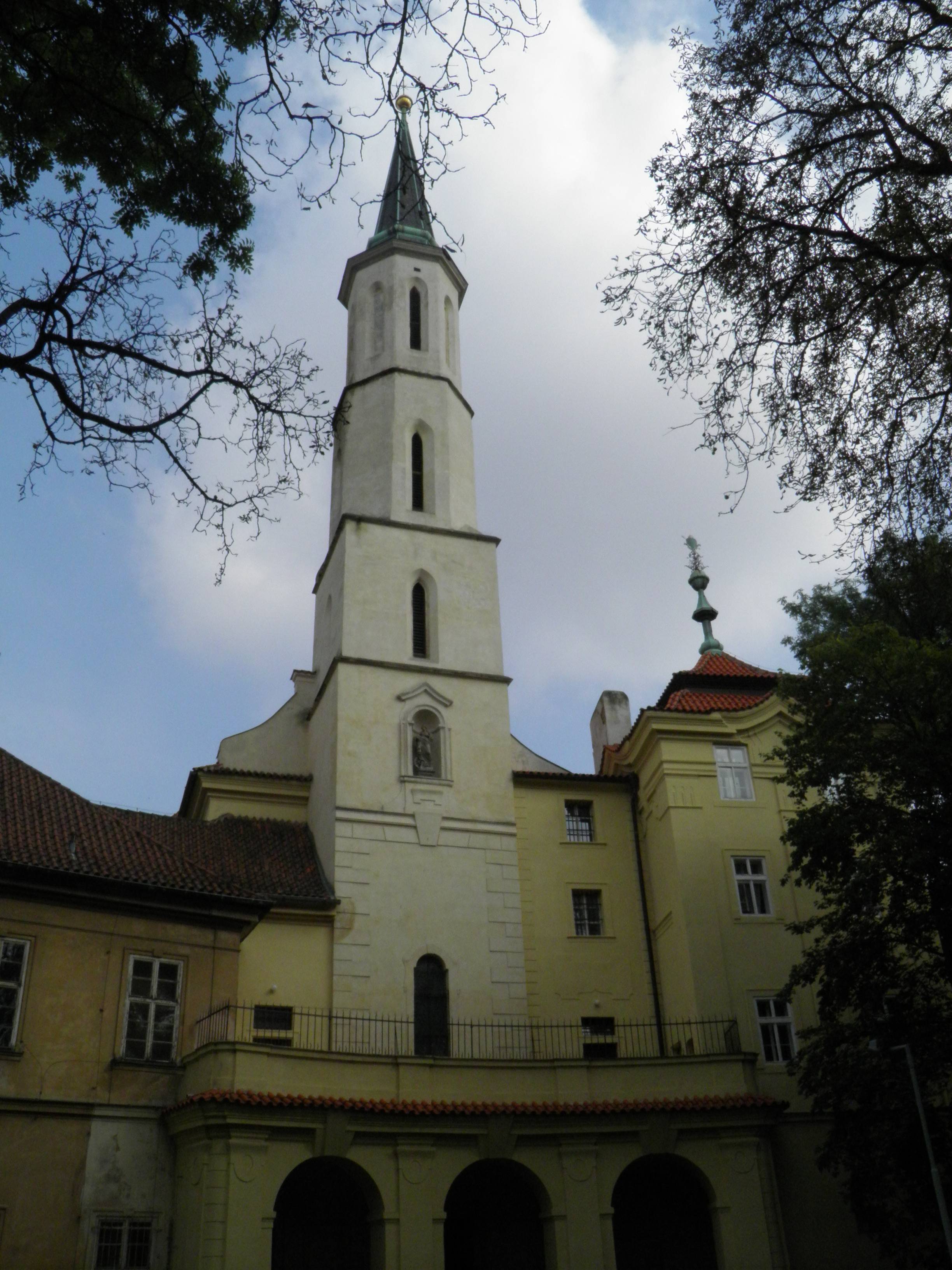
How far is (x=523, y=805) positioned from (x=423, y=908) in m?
3.75

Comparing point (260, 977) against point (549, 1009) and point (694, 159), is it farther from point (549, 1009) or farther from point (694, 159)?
point (694, 159)

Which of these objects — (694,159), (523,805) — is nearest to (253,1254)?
(523,805)

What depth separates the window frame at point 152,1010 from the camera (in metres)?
19.6

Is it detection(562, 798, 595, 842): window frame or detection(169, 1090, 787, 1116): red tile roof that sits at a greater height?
detection(562, 798, 595, 842): window frame

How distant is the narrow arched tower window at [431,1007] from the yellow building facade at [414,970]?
0.07 meters

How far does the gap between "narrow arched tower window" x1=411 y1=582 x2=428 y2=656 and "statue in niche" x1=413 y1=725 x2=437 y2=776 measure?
7.07 feet

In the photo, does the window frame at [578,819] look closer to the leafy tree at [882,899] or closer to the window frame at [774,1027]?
the window frame at [774,1027]

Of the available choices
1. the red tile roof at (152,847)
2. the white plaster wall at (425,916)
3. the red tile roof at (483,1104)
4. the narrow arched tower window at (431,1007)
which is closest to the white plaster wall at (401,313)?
the red tile roof at (152,847)

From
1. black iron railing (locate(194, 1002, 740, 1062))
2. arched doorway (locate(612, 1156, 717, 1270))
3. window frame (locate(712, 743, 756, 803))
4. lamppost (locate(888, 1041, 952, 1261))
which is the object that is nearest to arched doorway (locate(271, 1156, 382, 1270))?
black iron railing (locate(194, 1002, 740, 1062))

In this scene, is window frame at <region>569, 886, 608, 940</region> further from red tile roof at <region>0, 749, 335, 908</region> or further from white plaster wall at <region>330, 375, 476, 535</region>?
white plaster wall at <region>330, 375, 476, 535</region>

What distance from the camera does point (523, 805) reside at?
27.3 m

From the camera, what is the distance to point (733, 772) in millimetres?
26141

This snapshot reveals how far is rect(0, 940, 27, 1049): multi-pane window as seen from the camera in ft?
61.2

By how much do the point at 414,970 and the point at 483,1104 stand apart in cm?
496
